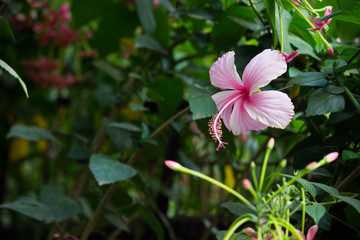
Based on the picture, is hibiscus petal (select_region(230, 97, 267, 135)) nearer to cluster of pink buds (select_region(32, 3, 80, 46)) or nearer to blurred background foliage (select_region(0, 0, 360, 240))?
blurred background foliage (select_region(0, 0, 360, 240))

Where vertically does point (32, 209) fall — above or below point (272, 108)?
below

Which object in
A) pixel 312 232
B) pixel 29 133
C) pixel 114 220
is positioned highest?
pixel 312 232

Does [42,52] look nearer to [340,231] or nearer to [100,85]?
[100,85]

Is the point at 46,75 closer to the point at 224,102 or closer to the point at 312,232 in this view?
the point at 224,102

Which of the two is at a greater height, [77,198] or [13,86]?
[13,86]

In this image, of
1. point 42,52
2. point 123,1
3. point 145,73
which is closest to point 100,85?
point 42,52

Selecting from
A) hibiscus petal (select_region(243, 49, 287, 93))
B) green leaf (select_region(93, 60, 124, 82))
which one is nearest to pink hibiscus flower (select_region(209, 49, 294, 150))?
hibiscus petal (select_region(243, 49, 287, 93))

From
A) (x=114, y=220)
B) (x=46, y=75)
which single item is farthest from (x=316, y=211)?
(x=46, y=75)
